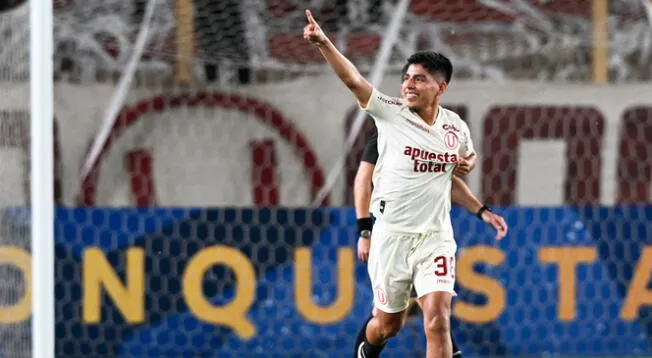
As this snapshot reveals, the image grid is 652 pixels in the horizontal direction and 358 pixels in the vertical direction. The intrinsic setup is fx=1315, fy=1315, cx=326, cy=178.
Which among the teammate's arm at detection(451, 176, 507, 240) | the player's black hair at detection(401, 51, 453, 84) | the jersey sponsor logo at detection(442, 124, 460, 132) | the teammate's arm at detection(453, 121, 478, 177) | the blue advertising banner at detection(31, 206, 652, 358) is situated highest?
the player's black hair at detection(401, 51, 453, 84)

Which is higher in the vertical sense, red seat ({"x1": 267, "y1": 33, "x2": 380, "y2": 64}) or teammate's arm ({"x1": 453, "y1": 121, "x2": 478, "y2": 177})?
red seat ({"x1": 267, "y1": 33, "x2": 380, "y2": 64})

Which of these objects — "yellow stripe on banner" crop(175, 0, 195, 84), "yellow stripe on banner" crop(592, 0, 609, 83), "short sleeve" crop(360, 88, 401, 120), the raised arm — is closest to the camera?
the raised arm

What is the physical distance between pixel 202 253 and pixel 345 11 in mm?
1656

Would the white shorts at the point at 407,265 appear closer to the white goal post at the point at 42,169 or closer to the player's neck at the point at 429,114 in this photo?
the player's neck at the point at 429,114

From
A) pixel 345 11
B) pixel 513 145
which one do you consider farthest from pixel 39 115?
pixel 513 145

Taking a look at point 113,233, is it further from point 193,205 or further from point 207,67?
point 207,67

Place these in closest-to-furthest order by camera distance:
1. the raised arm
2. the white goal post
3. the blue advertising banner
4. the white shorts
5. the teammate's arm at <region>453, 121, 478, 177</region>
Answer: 1. the raised arm
2. the white goal post
3. the white shorts
4. the teammate's arm at <region>453, 121, 478, 177</region>
5. the blue advertising banner

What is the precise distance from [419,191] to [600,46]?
2987mm

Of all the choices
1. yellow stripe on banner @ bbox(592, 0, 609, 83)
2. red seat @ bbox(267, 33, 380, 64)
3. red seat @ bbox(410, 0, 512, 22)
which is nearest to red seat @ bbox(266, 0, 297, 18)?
red seat @ bbox(267, 33, 380, 64)

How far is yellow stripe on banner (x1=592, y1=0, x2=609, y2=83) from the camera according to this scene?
7859 millimetres

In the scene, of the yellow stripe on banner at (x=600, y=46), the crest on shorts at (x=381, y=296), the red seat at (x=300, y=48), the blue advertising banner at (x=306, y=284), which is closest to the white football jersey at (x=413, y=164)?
the crest on shorts at (x=381, y=296)

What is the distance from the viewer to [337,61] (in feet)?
16.0

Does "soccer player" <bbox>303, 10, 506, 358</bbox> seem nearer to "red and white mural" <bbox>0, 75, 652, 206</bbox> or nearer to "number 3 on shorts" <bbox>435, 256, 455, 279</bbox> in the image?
"number 3 on shorts" <bbox>435, 256, 455, 279</bbox>

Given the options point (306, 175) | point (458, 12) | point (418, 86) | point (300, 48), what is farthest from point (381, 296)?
A: point (458, 12)
